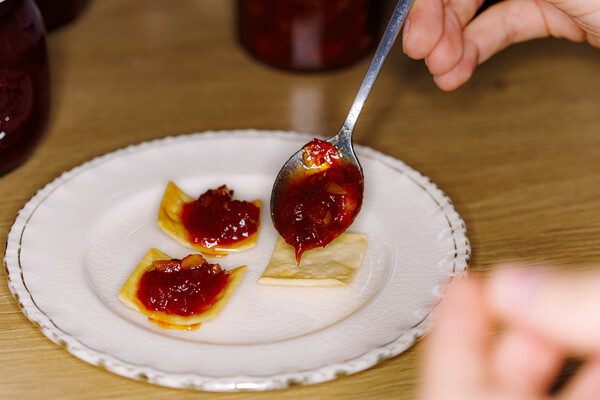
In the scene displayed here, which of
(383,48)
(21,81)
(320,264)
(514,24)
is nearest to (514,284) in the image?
(320,264)

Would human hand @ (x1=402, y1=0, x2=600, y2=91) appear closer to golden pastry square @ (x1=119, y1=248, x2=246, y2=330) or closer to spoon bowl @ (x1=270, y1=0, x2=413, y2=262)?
spoon bowl @ (x1=270, y1=0, x2=413, y2=262)

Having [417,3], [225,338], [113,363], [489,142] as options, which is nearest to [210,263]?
[225,338]

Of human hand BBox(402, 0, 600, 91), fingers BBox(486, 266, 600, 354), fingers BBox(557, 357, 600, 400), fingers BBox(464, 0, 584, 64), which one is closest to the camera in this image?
fingers BBox(557, 357, 600, 400)

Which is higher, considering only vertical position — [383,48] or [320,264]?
[383,48]

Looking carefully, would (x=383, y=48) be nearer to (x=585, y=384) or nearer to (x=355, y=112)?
(x=355, y=112)

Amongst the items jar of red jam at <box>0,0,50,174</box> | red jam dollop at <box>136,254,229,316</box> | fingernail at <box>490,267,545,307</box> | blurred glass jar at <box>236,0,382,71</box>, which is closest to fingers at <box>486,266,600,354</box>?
fingernail at <box>490,267,545,307</box>

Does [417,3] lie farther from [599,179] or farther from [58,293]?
[58,293]
